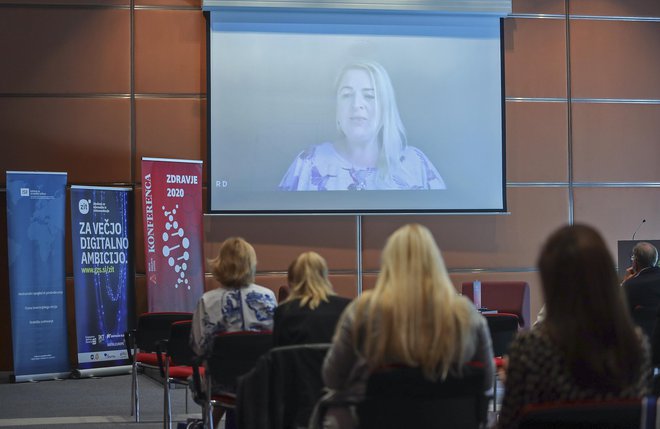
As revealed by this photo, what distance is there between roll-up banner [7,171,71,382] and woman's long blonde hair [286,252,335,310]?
14.4 ft

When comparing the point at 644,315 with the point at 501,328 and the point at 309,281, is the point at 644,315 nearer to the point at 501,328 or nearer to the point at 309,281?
the point at 501,328

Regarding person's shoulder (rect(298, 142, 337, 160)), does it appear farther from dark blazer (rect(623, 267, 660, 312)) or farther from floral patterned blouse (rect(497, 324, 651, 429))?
floral patterned blouse (rect(497, 324, 651, 429))

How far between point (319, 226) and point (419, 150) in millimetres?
1198

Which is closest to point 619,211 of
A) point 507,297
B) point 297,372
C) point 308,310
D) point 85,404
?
point 507,297

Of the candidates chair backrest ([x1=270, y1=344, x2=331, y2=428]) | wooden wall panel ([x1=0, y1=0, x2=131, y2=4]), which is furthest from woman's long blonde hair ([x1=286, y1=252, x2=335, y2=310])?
wooden wall panel ([x1=0, y1=0, x2=131, y2=4])

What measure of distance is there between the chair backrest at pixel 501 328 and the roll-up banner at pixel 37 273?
4279 millimetres

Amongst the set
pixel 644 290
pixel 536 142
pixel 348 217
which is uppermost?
pixel 536 142

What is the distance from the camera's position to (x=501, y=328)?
484cm

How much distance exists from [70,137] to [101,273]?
1.34m

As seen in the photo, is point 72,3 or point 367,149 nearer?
point 72,3

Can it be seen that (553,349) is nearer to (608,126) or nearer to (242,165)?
(242,165)

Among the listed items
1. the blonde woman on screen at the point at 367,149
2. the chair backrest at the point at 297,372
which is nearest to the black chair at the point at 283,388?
the chair backrest at the point at 297,372

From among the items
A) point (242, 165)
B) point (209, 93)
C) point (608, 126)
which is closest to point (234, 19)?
point (209, 93)

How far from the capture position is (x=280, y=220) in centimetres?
845
